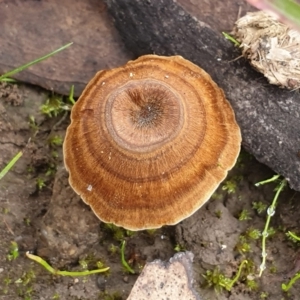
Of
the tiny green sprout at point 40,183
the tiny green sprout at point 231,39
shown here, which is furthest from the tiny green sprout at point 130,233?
the tiny green sprout at point 231,39

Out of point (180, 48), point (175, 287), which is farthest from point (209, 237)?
point (180, 48)

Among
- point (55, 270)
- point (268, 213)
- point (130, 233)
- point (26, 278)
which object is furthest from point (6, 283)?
point (268, 213)

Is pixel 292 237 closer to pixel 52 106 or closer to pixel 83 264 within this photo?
pixel 83 264

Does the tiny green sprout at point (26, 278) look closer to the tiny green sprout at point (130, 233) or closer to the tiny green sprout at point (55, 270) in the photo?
the tiny green sprout at point (55, 270)

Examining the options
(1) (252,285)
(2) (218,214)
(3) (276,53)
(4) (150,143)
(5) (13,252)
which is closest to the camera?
(4) (150,143)

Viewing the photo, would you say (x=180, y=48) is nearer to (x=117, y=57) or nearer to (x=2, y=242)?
(x=117, y=57)

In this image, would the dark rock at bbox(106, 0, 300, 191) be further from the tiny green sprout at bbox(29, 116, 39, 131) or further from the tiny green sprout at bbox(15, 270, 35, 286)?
the tiny green sprout at bbox(15, 270, 35, 286)
